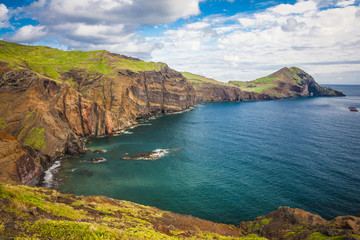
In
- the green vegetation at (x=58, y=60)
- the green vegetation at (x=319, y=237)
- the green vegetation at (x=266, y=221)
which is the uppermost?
the green vegetation at (x=58, y=60)

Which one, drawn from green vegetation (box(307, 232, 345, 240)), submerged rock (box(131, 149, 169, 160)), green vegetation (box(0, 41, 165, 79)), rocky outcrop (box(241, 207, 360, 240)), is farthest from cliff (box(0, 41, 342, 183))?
green vegetation (box(307, 232, 345, 240))

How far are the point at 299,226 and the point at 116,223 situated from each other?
30.1m

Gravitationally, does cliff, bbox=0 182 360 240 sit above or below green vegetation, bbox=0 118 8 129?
below

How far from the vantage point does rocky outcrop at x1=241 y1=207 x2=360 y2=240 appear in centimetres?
2990

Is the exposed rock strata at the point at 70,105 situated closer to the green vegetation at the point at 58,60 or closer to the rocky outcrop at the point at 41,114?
the rocky outcrop at the point at 41,114

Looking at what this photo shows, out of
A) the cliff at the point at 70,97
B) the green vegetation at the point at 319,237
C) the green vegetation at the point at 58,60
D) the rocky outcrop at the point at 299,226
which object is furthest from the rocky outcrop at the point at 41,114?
the green vegetation at the point at 319,237

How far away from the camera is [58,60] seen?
15125cm

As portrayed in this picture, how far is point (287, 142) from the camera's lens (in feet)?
305

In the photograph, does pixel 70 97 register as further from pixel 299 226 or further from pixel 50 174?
pixel 299 226

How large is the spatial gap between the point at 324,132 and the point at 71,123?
417 feet

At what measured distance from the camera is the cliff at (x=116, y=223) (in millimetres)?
19703

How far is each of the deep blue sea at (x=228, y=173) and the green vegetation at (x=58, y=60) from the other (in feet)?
213

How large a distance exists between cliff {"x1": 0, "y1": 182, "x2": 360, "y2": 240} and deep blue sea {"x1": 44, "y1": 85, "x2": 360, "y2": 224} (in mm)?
7752

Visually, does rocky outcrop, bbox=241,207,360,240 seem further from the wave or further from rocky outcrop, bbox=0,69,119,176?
rocky outcrop, bbox=0,69,119,176
